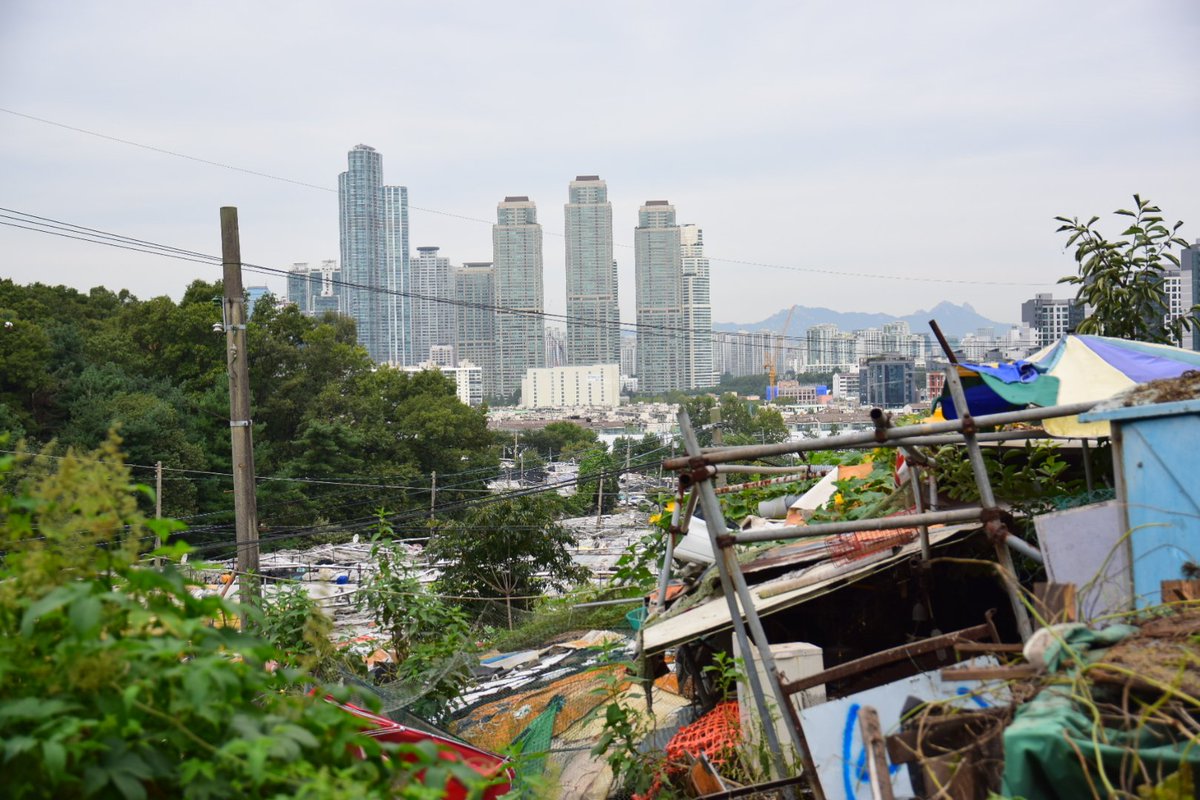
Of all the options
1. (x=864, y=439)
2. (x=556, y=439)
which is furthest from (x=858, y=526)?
(x=556, y=439)

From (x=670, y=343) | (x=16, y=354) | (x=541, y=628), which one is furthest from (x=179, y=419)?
(x=670, y=343)

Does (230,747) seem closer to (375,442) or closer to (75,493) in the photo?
(75,493)

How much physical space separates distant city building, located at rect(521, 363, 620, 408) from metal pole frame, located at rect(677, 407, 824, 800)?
13711cm

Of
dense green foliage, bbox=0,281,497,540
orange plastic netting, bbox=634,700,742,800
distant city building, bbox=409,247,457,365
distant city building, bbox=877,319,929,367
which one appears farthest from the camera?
distant city building, bbox=409,247,457,365

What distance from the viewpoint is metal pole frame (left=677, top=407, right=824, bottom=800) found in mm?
3566

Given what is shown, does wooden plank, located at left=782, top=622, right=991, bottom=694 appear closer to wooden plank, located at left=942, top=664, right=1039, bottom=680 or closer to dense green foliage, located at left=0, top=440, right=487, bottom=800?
wooden plank, located at left=942, top=664, right=1039, bottom=680

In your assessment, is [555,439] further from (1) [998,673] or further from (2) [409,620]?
(1) [998,673]

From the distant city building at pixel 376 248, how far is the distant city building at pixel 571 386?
18.4 m

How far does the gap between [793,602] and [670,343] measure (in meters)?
135

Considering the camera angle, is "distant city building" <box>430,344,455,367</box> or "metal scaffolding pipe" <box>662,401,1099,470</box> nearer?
"metal scaffolding pipe" <box>662,401,1099,470</box>

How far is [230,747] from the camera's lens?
5.25ft

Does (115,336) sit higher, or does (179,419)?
(115,336)

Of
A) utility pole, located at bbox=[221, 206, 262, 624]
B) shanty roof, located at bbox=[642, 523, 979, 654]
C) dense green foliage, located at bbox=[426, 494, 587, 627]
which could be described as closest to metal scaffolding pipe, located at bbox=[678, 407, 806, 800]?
shanty roof, located at bbox=[642, 523, 979, 654]

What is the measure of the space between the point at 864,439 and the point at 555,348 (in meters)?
174
